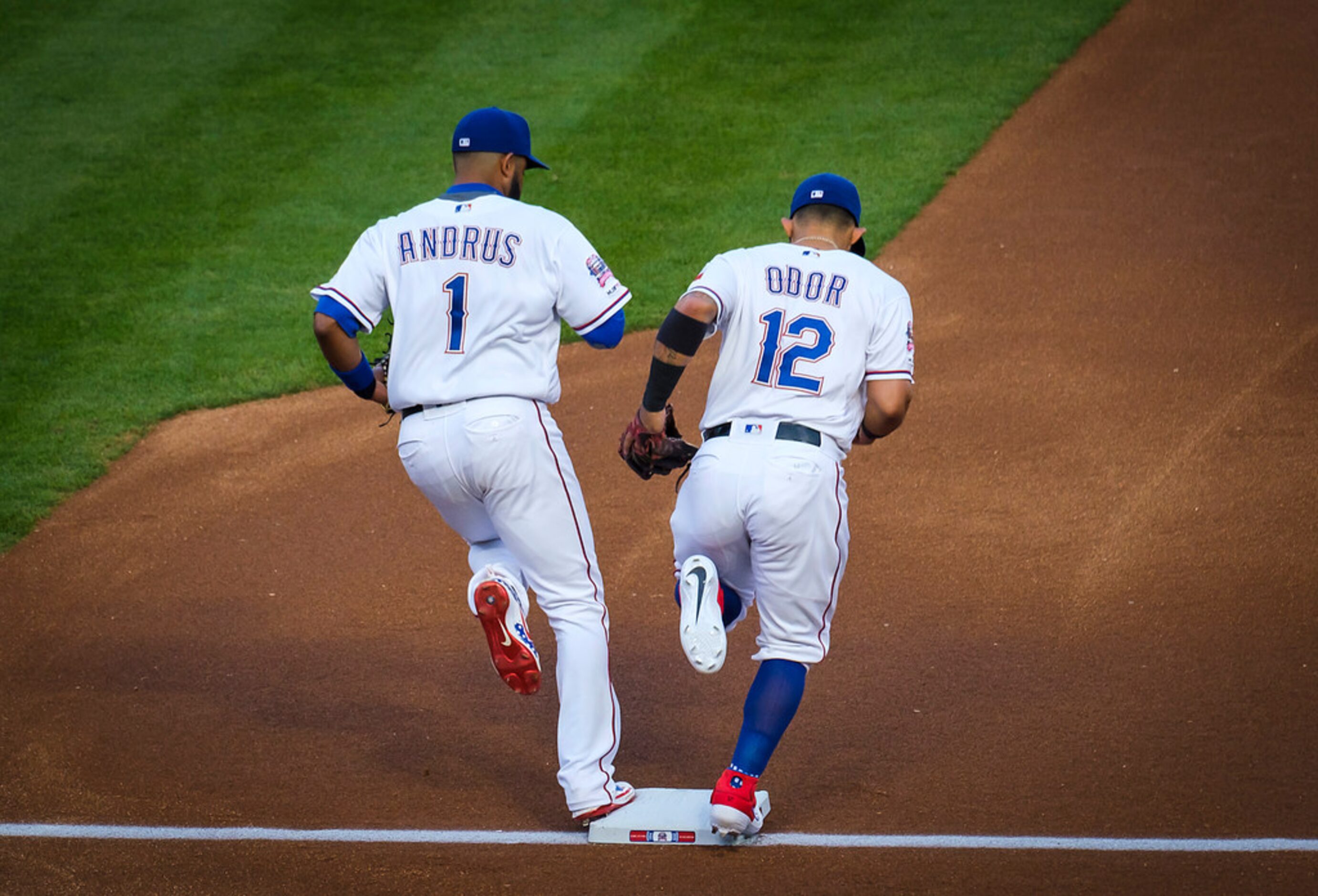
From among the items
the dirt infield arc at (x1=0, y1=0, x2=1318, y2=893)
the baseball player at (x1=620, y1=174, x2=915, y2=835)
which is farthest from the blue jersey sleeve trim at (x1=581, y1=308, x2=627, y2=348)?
the dirt infield arc at (x1=0, y1=0, x2=1318, y2=893)

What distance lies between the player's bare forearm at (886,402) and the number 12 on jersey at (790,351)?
0.20m

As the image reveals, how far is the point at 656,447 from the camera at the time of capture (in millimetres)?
4527

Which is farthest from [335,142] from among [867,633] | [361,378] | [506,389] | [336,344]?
[506,389]

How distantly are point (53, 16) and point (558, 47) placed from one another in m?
5.28

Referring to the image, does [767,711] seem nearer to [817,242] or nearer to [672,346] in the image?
[672,346]

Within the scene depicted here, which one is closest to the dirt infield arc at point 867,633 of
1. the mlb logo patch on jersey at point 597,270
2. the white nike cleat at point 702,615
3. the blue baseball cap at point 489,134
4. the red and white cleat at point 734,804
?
the red and white cleat at point 734,804

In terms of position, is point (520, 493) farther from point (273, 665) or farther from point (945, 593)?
point (945, 593)

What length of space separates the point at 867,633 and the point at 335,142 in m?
7.43

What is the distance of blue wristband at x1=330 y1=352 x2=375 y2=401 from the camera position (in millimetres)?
4637

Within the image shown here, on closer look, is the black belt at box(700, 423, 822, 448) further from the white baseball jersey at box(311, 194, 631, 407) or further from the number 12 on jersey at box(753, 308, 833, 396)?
the white baseball jersey at box(311, 194, 631, 407)

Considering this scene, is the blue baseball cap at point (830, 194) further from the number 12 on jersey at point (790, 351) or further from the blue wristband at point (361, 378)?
the blue wristband at point (361, 378)

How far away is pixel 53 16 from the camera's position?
44.0 ft

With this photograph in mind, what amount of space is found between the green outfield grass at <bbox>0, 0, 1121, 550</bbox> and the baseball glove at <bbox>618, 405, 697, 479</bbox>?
12.8 feet

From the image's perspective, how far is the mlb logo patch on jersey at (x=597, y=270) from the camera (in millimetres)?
4414
